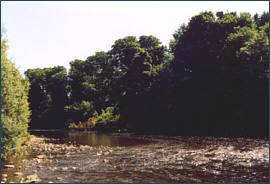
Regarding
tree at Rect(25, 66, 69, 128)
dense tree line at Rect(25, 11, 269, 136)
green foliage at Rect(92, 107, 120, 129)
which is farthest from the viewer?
tree at Rect(25, 66, 69, 128)

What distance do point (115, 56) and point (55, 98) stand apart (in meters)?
34.5

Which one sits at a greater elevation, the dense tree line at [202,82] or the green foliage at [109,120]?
the dense tree line at [202,82]

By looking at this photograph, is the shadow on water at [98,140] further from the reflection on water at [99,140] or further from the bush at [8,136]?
the bush at [8,136]

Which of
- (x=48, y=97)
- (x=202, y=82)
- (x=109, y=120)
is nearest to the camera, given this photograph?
(x=202, y=82)

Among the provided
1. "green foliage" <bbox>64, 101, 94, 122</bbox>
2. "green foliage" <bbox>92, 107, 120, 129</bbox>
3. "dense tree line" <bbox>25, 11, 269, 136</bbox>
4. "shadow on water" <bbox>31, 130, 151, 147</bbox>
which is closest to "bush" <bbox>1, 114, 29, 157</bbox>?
"shadow on water" <bbox>31, 130, 151, 147</bbox>

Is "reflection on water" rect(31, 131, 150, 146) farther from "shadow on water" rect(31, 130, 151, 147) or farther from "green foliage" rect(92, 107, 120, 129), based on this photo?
"green foliage" rect(92, 107, 120, 129)

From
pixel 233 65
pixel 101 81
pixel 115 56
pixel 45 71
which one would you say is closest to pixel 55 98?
pixel 45 71

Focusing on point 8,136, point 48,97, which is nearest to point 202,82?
point 8,136

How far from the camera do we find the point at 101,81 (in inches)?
3536

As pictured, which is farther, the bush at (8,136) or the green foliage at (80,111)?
the green foliage at (80,111)

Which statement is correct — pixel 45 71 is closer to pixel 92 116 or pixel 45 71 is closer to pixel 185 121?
pixel 92 116

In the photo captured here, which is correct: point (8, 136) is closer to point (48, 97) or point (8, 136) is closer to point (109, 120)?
point (109, 120)

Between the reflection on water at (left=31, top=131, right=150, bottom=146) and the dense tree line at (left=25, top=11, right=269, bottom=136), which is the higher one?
the dense tree line at (left=25, top=11, right=269, bottom=136)

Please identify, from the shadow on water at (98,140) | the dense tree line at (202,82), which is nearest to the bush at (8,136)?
the shadow on water at (98,140)
